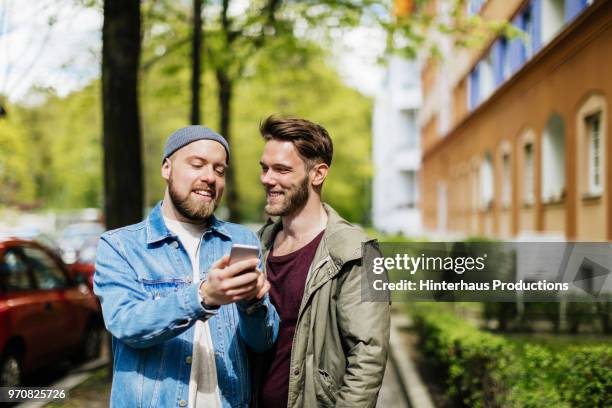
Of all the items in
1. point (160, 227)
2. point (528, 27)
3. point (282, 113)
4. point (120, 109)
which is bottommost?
point (160, 227)

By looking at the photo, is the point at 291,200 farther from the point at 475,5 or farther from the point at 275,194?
the point at 475,5

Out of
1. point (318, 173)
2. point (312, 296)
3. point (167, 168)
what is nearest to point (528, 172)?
point (318, 173)

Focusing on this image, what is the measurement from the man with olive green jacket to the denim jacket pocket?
570mm

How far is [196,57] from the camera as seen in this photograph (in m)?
14.2

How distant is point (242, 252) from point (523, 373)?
3.89 meters

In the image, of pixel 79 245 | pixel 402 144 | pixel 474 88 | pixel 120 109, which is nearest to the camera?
pixel 120 109

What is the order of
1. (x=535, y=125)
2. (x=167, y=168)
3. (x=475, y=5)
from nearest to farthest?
(x=167, y=168) → (x=535, y=125) → (x=475, y=5)

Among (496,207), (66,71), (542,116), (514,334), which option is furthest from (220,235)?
(496,207)

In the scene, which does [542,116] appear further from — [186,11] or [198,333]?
[198,333]

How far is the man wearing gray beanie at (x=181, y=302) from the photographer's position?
9.23 ft

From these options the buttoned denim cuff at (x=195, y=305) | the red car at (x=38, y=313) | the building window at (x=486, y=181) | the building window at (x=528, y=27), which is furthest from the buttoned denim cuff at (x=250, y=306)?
the building window at (x=486, y=181)

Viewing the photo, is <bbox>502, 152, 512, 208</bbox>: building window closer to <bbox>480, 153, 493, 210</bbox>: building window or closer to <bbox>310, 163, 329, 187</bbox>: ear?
<bbox>480, 153, 493, 210</bbox>: building window

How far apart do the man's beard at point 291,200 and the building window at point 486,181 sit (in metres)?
25.0

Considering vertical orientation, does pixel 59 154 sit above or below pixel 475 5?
below
